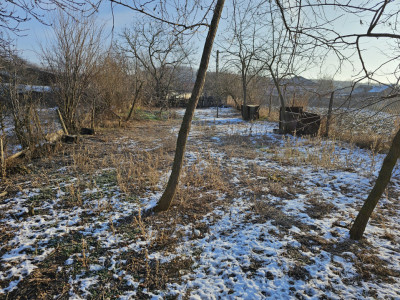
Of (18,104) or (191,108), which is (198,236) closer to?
(191,108)

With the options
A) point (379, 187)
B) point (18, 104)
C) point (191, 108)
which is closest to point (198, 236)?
point (191, 108)

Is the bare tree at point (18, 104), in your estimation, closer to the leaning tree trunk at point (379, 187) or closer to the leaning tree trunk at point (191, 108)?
the leaning tree trunk at point (191, 108)

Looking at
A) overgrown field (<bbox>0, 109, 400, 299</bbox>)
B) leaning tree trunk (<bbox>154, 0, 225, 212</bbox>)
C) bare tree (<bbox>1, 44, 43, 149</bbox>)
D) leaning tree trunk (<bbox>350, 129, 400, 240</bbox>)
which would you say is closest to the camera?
overgrown field (<bbox>0, 109, 400, 299</bbox>)

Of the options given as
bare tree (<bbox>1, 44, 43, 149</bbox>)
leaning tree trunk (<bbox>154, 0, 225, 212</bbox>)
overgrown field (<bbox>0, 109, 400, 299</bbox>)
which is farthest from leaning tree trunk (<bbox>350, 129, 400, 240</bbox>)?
bare tree (<bbox>1, 44, 43, 149</bbox>)

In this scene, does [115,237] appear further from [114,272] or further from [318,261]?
[318,261]

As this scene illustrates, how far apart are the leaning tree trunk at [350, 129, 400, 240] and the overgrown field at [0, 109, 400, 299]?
19 centimetres

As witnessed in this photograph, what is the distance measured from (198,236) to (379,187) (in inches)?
92.4

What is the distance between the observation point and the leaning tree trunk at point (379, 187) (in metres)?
2.54

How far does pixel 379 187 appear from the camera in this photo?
8.89ft

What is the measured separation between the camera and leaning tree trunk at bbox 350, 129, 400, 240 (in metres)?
2.54

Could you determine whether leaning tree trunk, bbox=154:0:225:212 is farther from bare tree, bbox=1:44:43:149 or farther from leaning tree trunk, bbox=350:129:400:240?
bare tree, bbox=1:44:43:149

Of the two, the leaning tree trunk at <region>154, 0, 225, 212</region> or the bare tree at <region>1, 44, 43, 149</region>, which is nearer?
the leaning tree trunk at <region>154, 0, 225, 212</region>

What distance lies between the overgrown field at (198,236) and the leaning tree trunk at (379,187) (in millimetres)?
186

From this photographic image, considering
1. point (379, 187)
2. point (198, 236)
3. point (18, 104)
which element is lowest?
point (198, 236)
